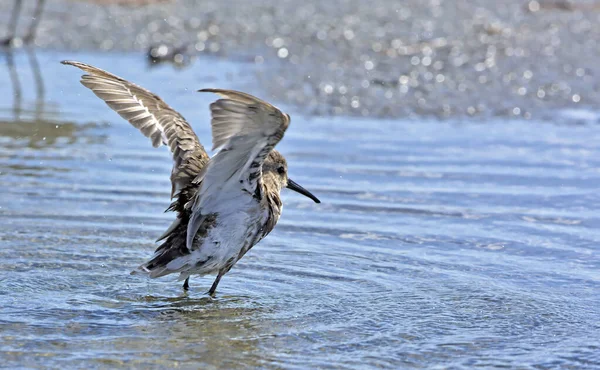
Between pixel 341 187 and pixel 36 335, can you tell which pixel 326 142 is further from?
pixel 36 335

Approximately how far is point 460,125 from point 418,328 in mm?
5959

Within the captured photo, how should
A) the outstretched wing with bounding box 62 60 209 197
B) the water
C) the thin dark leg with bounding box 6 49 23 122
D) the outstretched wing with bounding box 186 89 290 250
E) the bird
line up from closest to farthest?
the outstretched wing with bounding box 186 89 290 250 < the water < the bird < the outstretched wing with bounding box 62 60 209 197 < the thin dark leg with bounding box 6 49 23 122

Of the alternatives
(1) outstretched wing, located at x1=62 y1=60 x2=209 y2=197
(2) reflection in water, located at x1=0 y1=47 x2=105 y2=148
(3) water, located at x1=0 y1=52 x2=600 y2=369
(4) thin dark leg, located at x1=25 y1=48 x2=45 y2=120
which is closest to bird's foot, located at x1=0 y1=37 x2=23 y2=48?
(4) thin dark leg, located at x1=25 y1=48 x2=45 y2=120

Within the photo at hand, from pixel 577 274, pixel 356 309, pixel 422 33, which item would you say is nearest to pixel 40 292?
pixel 356 309

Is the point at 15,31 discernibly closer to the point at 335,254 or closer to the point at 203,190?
the point at 335,254

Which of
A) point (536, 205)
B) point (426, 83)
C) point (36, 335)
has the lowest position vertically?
point (36, 335)

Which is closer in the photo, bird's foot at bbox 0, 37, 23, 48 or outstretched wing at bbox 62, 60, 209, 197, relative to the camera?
outstretched wing at bbox 62, 60, 209, 197

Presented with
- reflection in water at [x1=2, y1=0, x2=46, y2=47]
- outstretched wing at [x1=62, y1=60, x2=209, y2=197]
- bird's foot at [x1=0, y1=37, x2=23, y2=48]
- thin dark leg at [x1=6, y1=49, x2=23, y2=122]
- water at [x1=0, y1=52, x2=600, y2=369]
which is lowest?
water at [x1=0, y1=52, x2=600, y2=369]

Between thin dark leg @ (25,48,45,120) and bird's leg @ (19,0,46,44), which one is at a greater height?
bird's leg @ (19,0,46,44)

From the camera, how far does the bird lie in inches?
225

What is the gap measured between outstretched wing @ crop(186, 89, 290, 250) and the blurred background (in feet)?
2.22

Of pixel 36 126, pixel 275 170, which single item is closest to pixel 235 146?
pixel 275 170

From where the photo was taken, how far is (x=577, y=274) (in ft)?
21.8

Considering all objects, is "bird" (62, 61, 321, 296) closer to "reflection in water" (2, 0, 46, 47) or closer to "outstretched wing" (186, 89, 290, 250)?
"outstretched wing" (186, 89, 290, 250)
